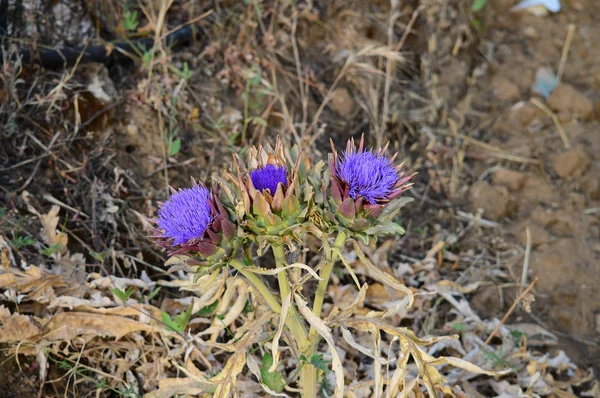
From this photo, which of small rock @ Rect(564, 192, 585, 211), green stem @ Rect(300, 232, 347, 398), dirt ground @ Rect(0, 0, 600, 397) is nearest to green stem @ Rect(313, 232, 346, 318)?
green stem @ Rect(300, 232, 347, 398)

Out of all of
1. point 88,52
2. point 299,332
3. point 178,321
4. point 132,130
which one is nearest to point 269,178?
point 299,332

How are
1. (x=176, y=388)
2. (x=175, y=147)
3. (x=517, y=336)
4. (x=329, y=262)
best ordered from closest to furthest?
(x=329, y=262) < (x=176, y=388) < (x=517, y=336) < (x=175, y=147)

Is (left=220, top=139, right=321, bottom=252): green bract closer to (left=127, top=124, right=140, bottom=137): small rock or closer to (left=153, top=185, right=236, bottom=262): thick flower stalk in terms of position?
(left=153, top=185, right=236, bottom=262): thick flower stalk

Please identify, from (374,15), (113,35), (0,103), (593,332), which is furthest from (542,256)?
(0,103)

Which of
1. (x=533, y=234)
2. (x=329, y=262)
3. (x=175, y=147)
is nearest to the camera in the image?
(x=329, y=262)

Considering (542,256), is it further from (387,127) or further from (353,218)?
(353,218)

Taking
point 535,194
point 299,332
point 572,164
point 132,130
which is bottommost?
point 535,194

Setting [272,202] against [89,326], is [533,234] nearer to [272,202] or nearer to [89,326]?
[272,202]

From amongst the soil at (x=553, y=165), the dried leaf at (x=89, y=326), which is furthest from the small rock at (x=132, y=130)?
the soil at (x=553, y=165)
